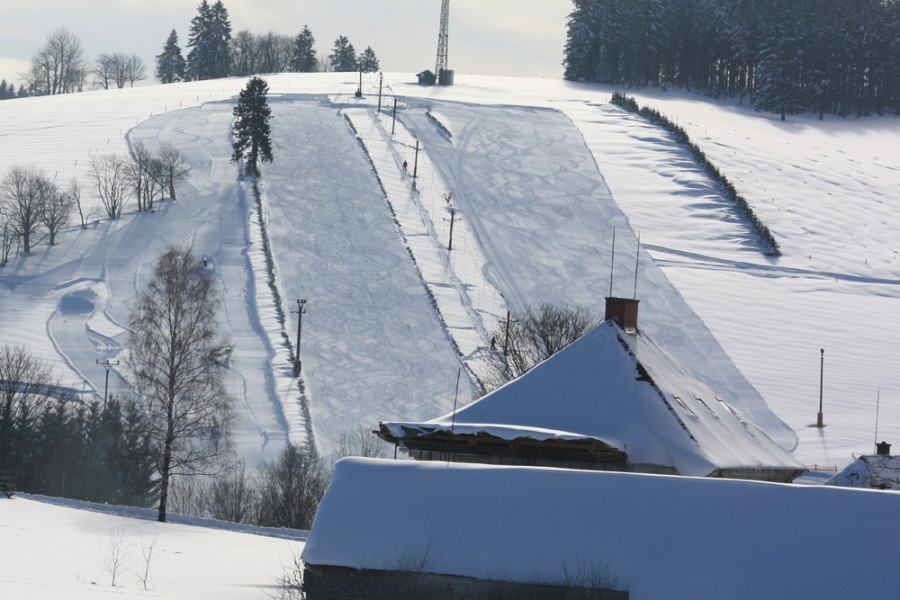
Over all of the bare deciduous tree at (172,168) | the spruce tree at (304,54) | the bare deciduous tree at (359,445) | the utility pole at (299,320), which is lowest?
the bare deciduous tree at (359,445)

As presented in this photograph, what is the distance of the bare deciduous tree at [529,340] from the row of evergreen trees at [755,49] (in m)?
75.5

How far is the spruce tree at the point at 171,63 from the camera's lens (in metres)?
159

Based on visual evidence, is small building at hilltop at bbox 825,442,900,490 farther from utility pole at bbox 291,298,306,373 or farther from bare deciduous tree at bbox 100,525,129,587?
utility pole at bbox 291,298,306,373

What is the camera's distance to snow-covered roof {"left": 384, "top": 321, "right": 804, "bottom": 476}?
25.9m

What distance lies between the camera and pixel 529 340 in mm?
57750

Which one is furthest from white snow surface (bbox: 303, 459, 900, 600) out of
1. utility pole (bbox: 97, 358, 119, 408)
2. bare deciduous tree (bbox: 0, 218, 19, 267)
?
bare deciduous tree (bbox: 0, 218, 19, 267)

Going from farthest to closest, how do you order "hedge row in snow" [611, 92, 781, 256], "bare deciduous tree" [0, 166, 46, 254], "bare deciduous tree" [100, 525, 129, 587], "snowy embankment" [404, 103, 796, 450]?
"hedge row in snow" [611, 92, 781, 256], "bare deciduous tree" [0, 166, 46, 254], "snowy embankment" [404, 103, 796, 450], "bare deciduous tree" [100, 525, 129, 587]

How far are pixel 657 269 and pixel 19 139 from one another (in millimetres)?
51348

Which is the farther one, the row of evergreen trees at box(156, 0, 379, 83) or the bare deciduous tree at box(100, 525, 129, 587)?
the row of evergreen trees at box(156, 0, 379, 83)

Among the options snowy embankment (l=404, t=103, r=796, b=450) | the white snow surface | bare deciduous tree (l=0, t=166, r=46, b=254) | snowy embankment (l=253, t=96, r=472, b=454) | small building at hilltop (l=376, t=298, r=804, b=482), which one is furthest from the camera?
bare deciduous tree (l=0, t=166, r=46, b=254)

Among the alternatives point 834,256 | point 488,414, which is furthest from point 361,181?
point 488,414

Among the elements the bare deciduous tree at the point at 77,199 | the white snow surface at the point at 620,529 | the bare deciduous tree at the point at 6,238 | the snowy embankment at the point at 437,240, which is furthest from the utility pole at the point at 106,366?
the white snow surface at the point at 620,529

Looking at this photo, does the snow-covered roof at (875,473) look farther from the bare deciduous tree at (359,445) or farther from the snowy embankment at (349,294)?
the snowy embankment at (349,294)

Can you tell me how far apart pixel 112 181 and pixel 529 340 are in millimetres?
38053
